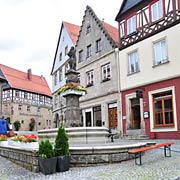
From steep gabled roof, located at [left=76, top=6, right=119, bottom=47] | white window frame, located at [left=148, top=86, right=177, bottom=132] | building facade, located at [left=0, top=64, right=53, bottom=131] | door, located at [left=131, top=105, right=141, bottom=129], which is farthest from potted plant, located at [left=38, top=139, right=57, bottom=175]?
building facade, located at [left=0, top=64, right=53, bottom=131]

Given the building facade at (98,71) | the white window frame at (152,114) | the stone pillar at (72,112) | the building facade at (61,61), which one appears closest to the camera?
the stone pillar at (72,112)

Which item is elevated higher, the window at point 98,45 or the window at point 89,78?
the window at point 98,45

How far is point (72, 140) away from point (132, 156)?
3.42 meters

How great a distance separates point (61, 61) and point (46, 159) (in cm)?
2618

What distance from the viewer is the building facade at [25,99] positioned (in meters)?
48.2

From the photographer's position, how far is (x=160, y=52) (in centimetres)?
1752

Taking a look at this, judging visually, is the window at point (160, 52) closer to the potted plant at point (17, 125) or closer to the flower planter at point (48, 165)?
the flower planter at point (48, 165)

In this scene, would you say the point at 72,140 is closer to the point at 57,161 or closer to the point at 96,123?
the point at 57,161

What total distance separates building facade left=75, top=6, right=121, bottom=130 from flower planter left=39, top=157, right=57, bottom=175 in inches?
522

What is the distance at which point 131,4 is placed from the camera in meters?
20.3

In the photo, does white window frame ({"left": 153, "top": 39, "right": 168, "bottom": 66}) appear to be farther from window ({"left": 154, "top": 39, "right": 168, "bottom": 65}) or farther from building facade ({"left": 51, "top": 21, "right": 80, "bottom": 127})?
building facade ({"left": 51, "top": 21, "right": 80, "bottom": 127})

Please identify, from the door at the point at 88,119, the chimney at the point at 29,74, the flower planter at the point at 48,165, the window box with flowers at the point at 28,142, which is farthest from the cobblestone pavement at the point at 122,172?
the chimney at the point at 29,74

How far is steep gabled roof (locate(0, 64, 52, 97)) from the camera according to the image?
5060cm

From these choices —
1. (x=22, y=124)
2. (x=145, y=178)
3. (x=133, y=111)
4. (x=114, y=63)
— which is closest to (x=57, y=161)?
(x=145, y=178)
